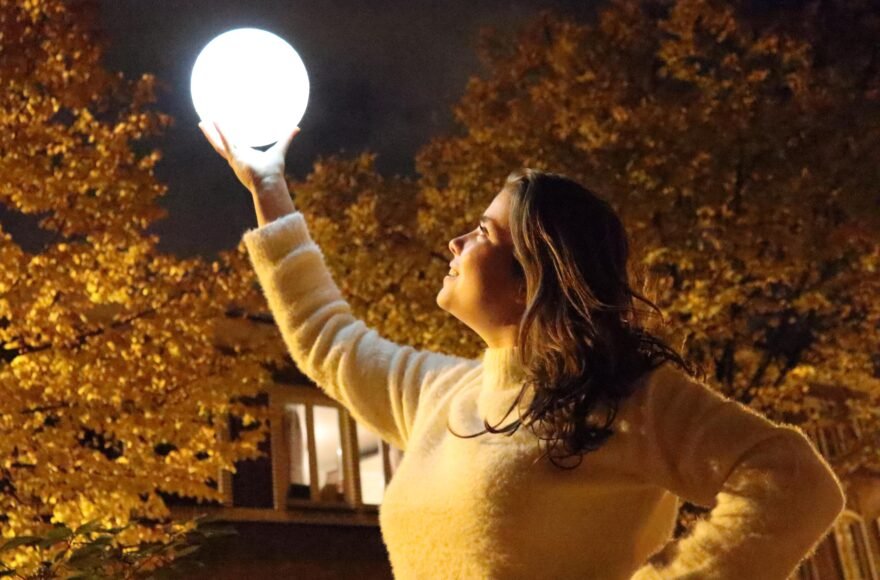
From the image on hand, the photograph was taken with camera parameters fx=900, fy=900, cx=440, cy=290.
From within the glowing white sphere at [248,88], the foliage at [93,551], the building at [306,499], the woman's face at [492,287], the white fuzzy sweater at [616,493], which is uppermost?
the glowing white sphere at [248,88]

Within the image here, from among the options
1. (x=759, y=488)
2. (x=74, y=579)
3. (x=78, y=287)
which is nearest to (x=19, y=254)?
(x=78, y=287)

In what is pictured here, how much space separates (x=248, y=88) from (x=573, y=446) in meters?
1.47

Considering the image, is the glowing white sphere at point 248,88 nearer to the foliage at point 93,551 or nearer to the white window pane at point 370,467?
the foliage at point 93,551

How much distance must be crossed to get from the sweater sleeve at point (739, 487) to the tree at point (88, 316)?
6.62 meters

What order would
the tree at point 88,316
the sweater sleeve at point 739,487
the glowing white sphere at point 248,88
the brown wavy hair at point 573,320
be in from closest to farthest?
the sweater sleeve at point 739,487
the brown wavy hair at point 573,320
the glowing white sphere at point 248,88
the tree at point 88,316

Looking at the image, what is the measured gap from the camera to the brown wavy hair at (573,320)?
1732 mm

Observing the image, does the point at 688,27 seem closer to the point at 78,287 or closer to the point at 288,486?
the point at 78,287

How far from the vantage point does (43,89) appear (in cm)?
791

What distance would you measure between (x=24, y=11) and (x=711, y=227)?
7288mm

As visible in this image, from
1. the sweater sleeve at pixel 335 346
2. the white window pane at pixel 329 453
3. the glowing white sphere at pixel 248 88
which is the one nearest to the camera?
the sweater sleeve at pixel 335 346

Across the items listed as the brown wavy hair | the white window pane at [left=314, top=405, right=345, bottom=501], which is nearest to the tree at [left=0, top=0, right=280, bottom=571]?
the brown wavy hair

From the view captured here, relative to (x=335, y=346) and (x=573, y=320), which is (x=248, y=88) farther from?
(x=573, y=320)

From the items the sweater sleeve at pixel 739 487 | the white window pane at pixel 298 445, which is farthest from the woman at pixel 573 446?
the white window pane at pixel 298 445

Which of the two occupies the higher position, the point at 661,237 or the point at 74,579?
the point at 661,237
